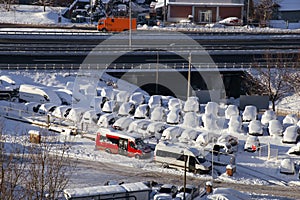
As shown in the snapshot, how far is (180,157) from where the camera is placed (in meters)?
23.1

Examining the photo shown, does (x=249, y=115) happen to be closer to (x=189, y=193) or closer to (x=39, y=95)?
(x=189, y=193)

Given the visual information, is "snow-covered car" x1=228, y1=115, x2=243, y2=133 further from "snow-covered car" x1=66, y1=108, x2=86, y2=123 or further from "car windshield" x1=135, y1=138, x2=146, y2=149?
"snow-covered car" x1=66, y1=108, x2=86, y2=123

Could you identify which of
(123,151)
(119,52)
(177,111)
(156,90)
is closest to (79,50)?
(119,52)

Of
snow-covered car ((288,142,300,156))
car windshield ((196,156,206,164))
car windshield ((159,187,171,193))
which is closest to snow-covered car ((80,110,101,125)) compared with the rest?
car windshield ((196,156,206,164))

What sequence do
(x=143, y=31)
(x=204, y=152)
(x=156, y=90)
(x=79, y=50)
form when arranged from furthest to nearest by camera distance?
1. (x=143, y=31)
2. (x=79, y=50)
3. (x=156, y=90)
4. (x=204, y=152)

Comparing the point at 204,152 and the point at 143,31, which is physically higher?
the point at 143,31

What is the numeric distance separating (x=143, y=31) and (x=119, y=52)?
11.8 metres

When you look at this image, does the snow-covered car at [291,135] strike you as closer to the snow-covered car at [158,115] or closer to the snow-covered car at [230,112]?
the snow-covered car at [230,112]

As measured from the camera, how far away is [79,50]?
144ft

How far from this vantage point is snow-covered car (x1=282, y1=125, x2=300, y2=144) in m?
26.5

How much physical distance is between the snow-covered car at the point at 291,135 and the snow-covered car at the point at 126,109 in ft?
25.3

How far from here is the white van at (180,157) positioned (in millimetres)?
22891

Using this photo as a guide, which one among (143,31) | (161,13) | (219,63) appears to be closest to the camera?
(219,63)

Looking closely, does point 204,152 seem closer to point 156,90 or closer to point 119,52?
point 156,90
